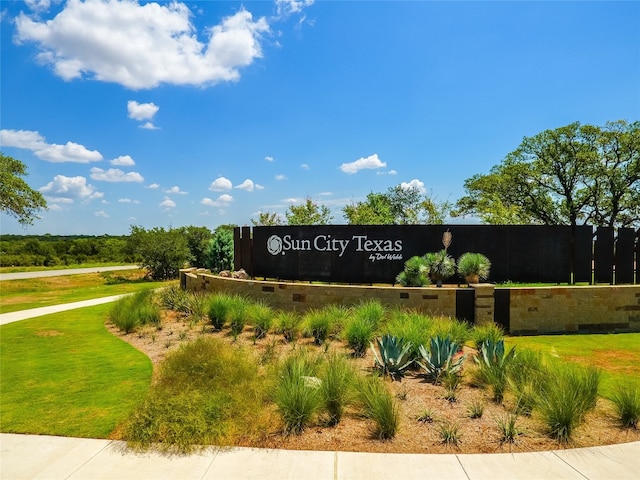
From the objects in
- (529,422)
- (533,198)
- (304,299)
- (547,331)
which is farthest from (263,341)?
(533,198)

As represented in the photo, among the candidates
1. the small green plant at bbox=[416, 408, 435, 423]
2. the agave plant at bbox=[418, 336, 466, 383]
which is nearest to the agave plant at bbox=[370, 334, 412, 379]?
the agave plant at bbox=[418, 336, 466, 383]

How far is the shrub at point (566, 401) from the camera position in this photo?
191 inches

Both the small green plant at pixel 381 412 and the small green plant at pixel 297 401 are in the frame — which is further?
the small green plant at pixel 297 401

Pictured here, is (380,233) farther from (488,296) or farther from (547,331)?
(547,331)

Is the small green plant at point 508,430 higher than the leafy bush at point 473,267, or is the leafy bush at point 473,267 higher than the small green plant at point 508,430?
the leafy bush at point 473,267

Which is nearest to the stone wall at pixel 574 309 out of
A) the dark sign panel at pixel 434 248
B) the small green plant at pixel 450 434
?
the dark sign panel at pixel 434 248

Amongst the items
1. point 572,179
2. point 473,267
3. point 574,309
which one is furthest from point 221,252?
point 572,179

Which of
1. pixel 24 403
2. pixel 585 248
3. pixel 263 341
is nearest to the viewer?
pixel 24 403

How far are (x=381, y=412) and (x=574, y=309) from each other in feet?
28.7

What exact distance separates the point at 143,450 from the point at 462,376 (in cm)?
488

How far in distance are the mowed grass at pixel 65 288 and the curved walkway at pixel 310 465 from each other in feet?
46.7

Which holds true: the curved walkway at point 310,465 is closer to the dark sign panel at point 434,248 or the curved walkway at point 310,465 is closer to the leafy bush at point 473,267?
the leafy bush at point 473,267

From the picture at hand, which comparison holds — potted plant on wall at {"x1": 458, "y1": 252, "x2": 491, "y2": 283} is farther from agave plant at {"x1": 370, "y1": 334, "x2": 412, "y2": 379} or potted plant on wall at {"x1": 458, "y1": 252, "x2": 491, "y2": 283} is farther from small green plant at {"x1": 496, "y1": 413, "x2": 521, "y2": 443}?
small green plant at {"x1": 496, "y1": 413, "x2": 521, "y2": 443}

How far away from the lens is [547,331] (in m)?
10.8
